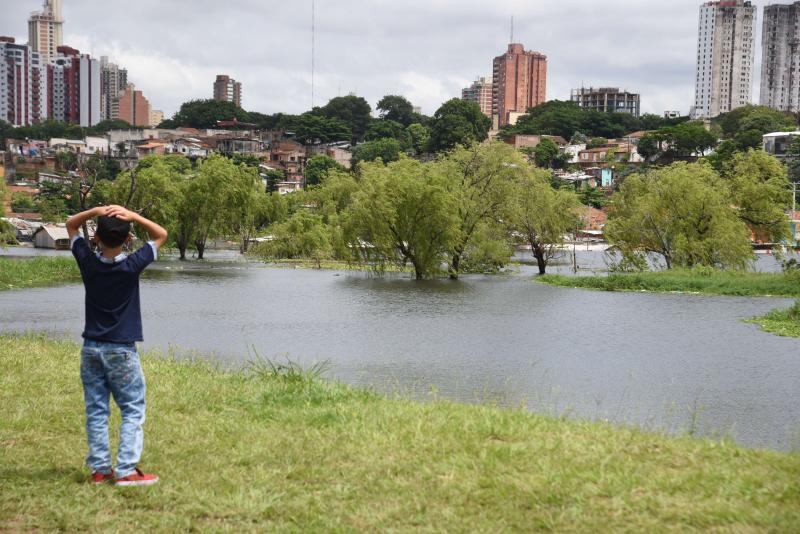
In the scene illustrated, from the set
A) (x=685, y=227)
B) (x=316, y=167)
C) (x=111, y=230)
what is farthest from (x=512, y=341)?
(x=316, y=167)

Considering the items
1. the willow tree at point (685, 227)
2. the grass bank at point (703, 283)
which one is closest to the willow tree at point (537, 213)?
the willow tree at point (685, 227)

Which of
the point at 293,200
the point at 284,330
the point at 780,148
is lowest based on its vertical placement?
the point at 284,330

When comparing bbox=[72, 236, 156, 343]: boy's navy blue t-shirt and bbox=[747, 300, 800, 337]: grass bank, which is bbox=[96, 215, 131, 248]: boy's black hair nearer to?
bbox=[72, 236, 156, 343]: boy's navy blue t-shirt

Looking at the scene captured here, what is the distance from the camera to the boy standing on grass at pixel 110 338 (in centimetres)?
623

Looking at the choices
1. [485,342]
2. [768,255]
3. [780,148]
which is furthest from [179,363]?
[780,148]

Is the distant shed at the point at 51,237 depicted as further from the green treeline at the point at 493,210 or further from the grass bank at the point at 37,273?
the grass bank at the point at 37,273

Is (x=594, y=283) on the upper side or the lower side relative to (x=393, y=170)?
lower

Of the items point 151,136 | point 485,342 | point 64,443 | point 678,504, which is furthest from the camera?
point 151,136

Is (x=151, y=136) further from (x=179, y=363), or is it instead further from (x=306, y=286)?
(x=179, y=363)

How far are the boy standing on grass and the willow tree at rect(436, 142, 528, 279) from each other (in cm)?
3817

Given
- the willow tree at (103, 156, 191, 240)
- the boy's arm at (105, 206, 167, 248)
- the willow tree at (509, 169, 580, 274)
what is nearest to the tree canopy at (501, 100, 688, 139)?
the willow tree at (103, 156, 191, 240)

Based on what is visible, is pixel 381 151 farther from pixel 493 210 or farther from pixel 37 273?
pixel 37 273

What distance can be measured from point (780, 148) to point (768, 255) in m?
40.1

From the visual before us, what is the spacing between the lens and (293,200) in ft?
266
